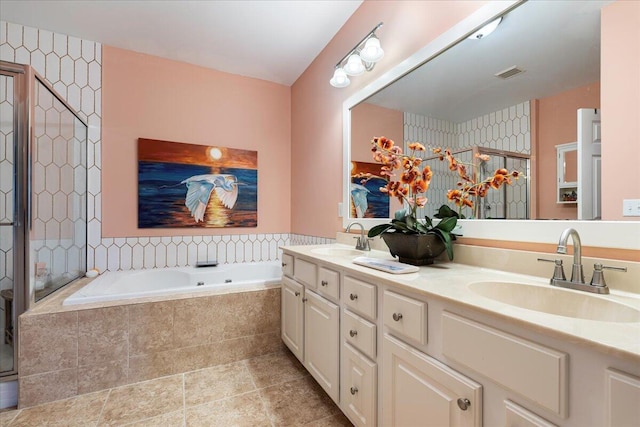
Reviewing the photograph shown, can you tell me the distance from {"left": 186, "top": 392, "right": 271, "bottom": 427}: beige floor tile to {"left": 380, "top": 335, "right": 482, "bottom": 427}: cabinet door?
778 millimetres

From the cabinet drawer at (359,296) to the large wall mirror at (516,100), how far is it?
1.97 feet

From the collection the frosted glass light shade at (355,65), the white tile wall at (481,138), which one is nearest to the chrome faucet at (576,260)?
the white tile wall at (481,138)

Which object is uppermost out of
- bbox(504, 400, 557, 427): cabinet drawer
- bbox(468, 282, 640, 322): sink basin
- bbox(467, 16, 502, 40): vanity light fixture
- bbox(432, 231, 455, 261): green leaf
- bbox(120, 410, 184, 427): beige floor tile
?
bbox(467, 16, 502, 40): vanity light fixture

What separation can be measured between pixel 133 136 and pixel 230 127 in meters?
0.90

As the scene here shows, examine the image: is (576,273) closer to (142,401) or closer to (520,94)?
(520,94)

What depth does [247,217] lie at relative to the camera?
10.3 feet

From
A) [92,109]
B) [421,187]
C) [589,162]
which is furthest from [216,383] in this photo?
[92,109]

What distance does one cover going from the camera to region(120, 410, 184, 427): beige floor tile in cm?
146

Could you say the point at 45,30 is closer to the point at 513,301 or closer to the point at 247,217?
the point at 247,217

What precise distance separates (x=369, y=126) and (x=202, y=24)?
5.23 ft

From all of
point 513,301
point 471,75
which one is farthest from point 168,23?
→ point 513,301

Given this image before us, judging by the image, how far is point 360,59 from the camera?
6.63 feet

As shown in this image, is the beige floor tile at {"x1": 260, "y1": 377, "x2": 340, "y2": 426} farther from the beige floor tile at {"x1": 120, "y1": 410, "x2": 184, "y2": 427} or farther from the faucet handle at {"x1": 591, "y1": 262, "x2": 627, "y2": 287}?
the faucet handle at {"x1": 591, "y1": 262, "x2": 627, "y2": 287}

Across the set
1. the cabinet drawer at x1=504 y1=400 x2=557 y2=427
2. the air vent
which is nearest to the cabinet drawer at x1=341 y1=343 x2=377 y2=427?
the cabinet drawer at x1=504 y1=400 x2=557 y2=427
